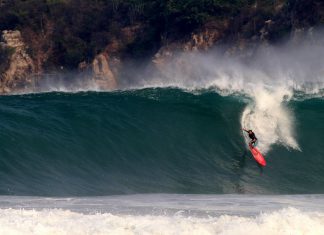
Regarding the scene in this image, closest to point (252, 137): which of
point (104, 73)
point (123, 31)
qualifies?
point (104, 73)

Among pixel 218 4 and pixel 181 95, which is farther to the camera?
pixel 218 4

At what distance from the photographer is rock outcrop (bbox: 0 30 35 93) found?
122 ft

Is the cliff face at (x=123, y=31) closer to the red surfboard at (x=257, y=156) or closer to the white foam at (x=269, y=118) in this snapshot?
the white foam at (x=269, y=118)

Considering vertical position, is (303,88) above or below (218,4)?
below

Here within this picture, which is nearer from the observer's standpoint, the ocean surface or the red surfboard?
the ocean surface

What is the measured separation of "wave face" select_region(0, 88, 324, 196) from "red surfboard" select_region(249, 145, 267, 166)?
0.17 metres

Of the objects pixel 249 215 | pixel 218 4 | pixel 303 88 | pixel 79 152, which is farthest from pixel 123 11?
pixel 249 215

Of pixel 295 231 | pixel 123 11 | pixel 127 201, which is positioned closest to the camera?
pixel 295 231

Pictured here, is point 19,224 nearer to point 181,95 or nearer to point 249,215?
point 249,215

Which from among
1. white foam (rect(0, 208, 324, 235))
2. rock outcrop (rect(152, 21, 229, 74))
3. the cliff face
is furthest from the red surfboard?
rock outcrop (rect(152, 21, 229, 74))

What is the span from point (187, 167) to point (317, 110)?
5.88m

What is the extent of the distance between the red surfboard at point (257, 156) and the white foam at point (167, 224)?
5.80 metres

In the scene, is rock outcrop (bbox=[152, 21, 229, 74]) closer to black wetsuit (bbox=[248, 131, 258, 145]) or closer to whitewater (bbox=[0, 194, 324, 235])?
black wetsuit (bbox=[248, 131, 258, 145])

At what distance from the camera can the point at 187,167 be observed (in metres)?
16.8
